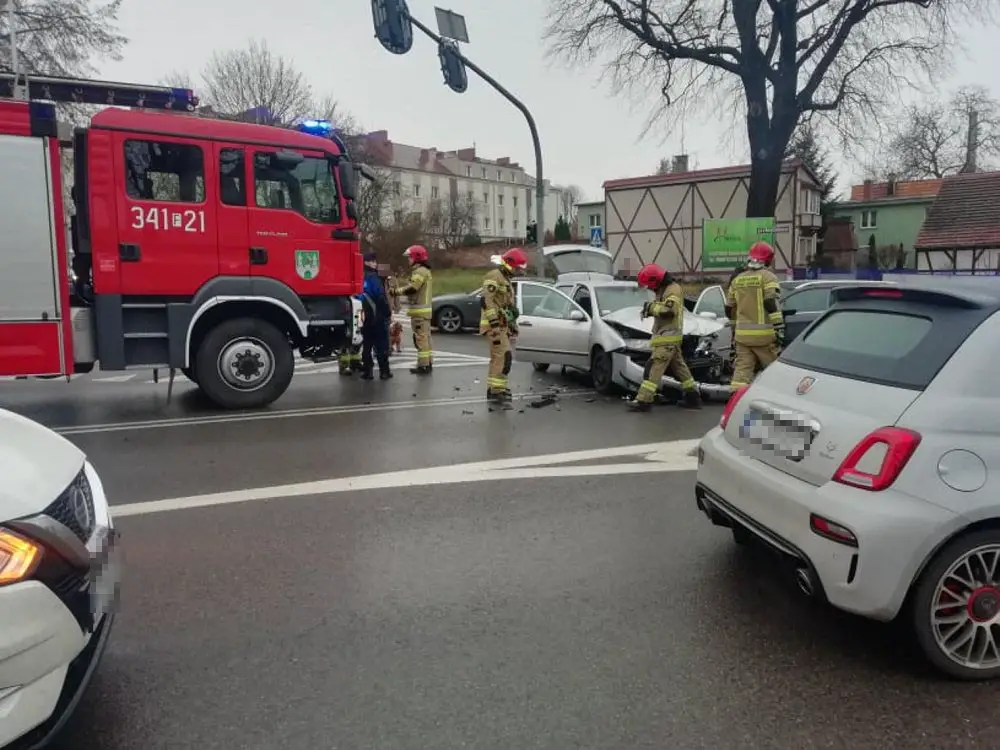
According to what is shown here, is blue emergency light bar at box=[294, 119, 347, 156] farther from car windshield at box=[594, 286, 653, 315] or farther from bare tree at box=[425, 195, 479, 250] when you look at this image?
bare tree at box=[425, 195, 479, 250]

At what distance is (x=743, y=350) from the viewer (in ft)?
29.4

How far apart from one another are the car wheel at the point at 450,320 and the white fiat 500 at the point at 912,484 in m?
17.1

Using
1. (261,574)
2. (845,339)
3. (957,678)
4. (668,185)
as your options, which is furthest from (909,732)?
(668,185)

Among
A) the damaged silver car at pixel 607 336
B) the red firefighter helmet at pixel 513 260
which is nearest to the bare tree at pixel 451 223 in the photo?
the damaged silver car at pixel 607 336

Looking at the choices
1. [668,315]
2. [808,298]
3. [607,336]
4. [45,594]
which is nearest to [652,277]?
[668,315]

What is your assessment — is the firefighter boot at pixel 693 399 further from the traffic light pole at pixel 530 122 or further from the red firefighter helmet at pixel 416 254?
the traffic light pole at pixel 530 122

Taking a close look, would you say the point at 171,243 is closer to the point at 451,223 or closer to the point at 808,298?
the point at 808,298

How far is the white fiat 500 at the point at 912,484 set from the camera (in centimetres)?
314

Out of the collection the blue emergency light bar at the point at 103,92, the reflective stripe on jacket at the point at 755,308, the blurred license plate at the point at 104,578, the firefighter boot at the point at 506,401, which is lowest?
the firefighter boot at the point at 506,401

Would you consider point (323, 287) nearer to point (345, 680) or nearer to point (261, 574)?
point (261, 574)

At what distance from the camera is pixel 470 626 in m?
3.72

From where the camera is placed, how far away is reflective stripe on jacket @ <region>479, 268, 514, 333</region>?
10.0 meters

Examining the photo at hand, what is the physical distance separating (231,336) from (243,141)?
214cm

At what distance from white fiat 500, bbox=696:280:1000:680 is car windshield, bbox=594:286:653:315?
7.51m
